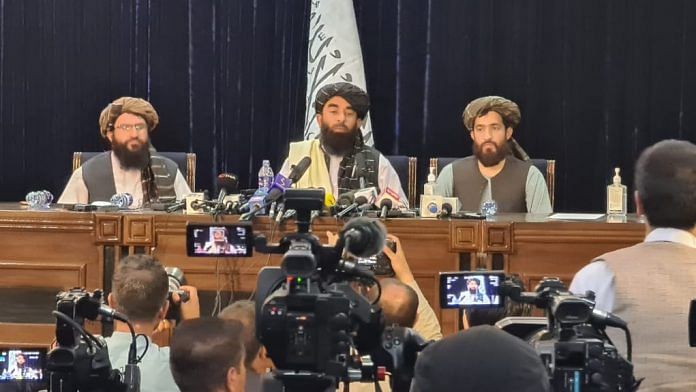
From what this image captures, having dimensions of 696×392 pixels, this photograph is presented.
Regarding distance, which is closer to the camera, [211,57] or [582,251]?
[582,251]

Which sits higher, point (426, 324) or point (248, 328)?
point (248, 328)

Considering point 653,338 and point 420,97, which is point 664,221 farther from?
point 420,97

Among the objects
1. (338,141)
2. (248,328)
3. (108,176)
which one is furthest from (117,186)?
(248,328)

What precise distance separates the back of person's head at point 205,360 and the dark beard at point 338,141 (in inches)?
123

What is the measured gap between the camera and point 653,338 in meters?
2.24

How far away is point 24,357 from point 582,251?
2.34m

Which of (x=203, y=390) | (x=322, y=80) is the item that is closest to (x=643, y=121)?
(x=322, y=80)

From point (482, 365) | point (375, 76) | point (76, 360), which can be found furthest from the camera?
point (375, 76)

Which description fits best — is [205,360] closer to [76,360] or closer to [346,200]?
[76,360]

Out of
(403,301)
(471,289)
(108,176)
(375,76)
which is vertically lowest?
(403,301)

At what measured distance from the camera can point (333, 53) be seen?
6.64 meters

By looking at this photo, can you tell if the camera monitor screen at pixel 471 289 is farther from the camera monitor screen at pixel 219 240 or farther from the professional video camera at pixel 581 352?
the camera monitor screen at pixel 219 240

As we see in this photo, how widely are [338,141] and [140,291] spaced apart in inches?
102

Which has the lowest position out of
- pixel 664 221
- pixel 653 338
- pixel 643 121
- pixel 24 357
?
pixel 24 357
